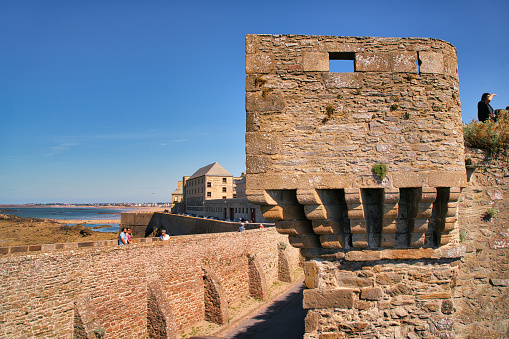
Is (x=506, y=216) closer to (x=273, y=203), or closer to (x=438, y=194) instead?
(x=438, y=194)

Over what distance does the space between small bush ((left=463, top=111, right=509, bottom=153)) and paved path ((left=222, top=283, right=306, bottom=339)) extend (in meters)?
10.3

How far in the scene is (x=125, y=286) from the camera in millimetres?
11383

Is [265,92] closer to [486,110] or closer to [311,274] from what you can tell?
[311,274]

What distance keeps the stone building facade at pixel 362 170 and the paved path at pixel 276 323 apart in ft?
29.6

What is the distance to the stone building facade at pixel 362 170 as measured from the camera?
4.87 meters

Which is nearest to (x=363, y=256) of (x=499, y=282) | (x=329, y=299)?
(x=329, y=299)

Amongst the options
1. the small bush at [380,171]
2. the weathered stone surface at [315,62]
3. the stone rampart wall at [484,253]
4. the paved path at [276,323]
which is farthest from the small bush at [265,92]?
the paved path at [276,323]

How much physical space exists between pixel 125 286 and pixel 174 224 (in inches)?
983

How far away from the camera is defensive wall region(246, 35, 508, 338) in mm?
4867

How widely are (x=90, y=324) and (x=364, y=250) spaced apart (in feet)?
31.2

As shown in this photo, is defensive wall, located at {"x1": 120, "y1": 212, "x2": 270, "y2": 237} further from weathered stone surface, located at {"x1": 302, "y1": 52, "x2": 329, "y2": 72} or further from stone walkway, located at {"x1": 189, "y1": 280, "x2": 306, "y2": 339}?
weathered stone surface, located at {"x1": 302, "y1": 52, "x2": 329, "y2": 72}

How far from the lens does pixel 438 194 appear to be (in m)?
5.04

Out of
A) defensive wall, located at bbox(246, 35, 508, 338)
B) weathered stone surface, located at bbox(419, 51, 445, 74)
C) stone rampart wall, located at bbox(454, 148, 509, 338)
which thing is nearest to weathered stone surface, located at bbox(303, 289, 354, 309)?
defensive wall, located at bbox(246, 35, 508, 338)

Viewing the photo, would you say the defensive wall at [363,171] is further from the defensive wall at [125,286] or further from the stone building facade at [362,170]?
the defensive wall at [125,286]
